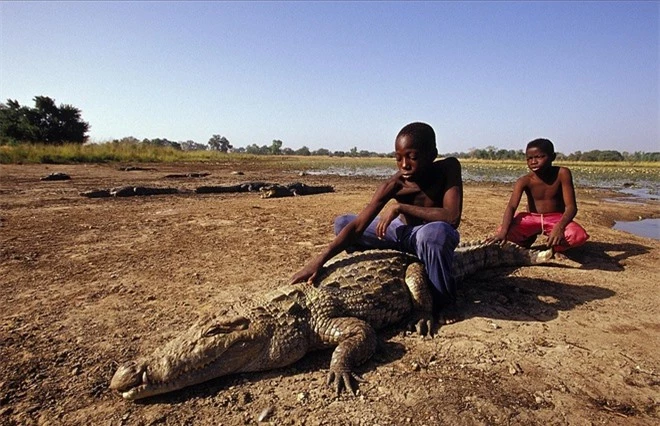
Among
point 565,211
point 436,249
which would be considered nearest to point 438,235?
point 436,249

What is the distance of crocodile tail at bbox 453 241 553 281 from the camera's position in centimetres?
379

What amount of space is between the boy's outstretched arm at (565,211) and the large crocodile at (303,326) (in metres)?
2.11

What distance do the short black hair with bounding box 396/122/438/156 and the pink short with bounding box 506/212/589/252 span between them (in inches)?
91.9

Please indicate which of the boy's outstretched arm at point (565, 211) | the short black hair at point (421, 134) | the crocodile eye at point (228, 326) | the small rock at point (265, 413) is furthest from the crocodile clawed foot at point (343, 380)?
the boy's outstretched arm at point (565, 211)

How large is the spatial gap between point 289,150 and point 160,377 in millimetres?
116462

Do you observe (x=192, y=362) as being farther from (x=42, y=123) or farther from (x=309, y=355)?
(x=42, y=123)

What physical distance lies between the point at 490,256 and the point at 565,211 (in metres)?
1.07

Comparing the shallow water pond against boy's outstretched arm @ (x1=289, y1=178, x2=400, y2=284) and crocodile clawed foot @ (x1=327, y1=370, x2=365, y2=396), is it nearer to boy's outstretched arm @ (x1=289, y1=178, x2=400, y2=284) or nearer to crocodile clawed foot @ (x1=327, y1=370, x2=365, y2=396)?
boy's outstretched arm @ (x1=289, y1=178, x2=400, y2=284)

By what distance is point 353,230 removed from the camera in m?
3.01

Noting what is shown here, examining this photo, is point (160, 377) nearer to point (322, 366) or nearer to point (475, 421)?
point (322, 366)

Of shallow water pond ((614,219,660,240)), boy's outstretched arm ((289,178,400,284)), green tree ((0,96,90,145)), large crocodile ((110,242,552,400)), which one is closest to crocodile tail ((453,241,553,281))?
large crocodile ((110,242,552,400))

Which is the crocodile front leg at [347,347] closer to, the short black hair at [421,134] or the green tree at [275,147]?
the short black hair at [421,134]

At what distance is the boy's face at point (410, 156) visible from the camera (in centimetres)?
296

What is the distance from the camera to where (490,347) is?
2.55 m
